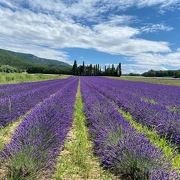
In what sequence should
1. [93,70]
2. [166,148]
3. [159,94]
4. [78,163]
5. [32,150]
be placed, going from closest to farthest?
[32,150] → [78,163] → [166,148] → [159,94] → [93,70]

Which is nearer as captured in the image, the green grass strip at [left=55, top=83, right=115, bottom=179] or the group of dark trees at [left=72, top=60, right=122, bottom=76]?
the green grass strip at [left=55, top=83, right=115, bottom=179]

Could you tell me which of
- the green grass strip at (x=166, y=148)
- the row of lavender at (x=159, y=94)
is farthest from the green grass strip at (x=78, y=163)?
the row of lavender at (x=159, y=94)

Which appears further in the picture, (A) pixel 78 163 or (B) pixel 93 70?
(B) pixel 93 70

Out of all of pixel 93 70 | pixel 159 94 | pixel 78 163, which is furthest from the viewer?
pixel 93 70

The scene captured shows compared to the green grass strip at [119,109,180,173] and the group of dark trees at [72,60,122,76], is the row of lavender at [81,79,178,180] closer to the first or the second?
the green grass strip at [119,109,180,173]

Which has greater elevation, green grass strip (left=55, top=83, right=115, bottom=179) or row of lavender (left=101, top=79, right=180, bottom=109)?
green grass strip (left=55, top=83, right=115, bottom=179)

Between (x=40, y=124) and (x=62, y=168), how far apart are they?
1148 mm

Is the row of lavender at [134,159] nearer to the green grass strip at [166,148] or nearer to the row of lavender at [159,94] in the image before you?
the green grass strip at [166,148]

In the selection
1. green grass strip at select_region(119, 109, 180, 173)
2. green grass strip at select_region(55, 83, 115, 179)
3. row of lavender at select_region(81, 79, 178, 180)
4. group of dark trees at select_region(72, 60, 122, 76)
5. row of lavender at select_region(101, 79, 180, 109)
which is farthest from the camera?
group of dark trees at select_region(72, 60, 122, 76)

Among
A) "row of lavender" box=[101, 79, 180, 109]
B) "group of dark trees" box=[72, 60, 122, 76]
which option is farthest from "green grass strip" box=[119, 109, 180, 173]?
"group of dark trees" box=[72, 60, 122, 76]

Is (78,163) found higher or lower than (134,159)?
lower

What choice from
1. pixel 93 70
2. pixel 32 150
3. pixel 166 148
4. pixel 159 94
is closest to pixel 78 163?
pixel 32 150

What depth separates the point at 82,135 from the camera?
17.7 ft

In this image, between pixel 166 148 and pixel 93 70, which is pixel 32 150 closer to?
pixel 166 148
